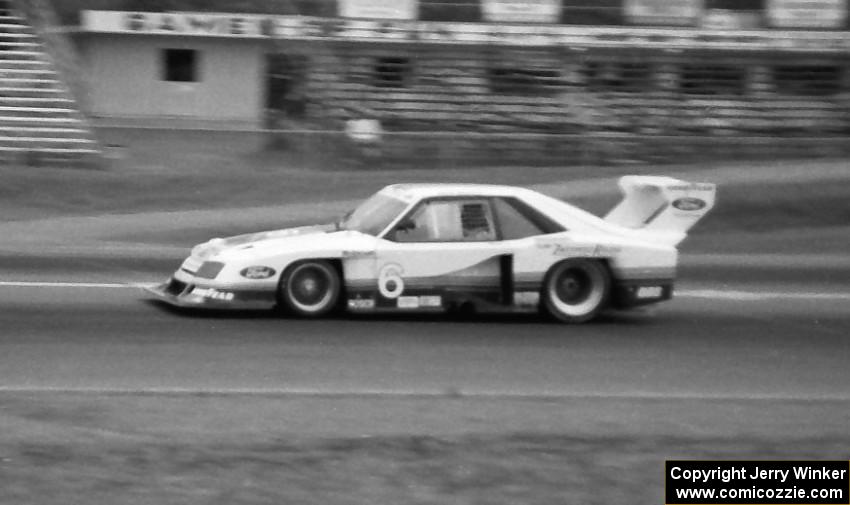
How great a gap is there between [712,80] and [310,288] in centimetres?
1818

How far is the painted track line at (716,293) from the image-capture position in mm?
12875

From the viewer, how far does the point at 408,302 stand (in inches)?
441

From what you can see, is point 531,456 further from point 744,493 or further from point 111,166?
point 111,166

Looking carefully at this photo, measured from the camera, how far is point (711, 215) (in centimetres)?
2005

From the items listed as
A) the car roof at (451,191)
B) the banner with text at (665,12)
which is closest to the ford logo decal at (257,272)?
the car roof at (451,191)

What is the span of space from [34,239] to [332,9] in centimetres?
1299

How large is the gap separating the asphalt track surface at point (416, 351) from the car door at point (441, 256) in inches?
9.9

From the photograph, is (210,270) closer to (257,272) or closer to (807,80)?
(257,272)

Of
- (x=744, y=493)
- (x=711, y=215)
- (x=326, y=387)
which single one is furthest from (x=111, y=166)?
(x=744, y=493)

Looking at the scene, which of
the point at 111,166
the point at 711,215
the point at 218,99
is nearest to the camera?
the point at 711,215

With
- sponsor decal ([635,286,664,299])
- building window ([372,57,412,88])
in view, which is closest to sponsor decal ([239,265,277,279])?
sponsor decal ([635,286,664,299])

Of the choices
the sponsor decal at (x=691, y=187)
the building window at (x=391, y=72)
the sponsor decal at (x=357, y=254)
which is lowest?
the sponsor decal at (x=357, y=254)

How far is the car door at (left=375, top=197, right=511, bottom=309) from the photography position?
36.6 feet

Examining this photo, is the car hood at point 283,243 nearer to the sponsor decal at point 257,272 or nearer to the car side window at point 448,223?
the sponsor decal at point 257,272
